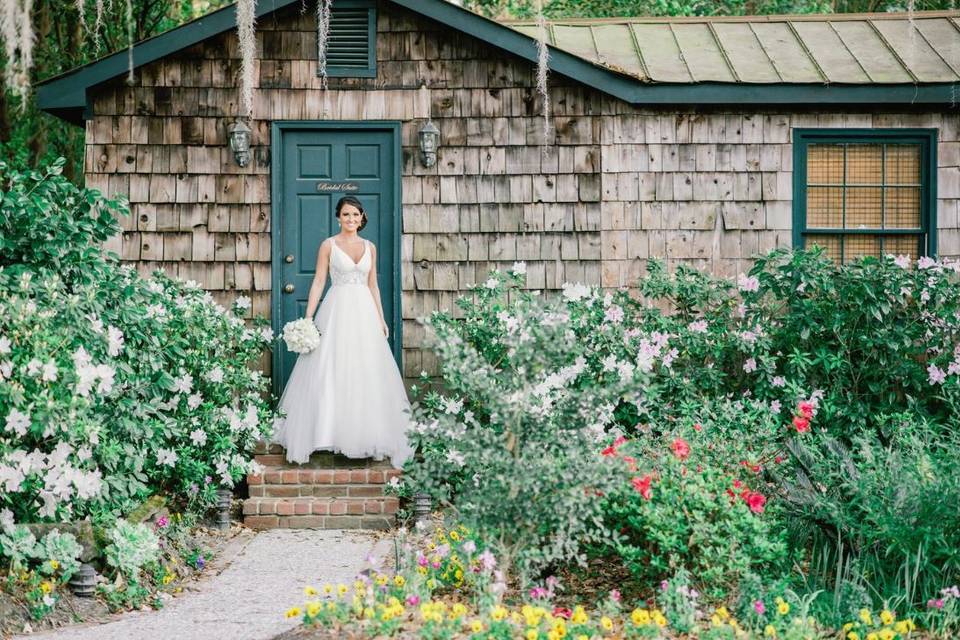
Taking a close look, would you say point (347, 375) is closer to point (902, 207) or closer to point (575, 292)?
point (575, 292)

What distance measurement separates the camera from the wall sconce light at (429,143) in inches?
296

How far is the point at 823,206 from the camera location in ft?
25.5

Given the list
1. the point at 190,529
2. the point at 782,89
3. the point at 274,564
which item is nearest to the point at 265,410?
the point at 190,529

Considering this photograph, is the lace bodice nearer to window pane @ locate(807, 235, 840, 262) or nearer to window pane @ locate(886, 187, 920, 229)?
window pane @ locate(807, 235, 840, 262)

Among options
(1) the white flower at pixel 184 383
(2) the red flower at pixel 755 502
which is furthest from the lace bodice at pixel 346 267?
(2) the red flower at pixel 755 502

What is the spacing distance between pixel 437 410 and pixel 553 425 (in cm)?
328

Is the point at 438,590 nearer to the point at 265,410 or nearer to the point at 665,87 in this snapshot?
the point at 265,410

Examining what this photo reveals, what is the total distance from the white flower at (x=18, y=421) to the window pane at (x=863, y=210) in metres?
6.09

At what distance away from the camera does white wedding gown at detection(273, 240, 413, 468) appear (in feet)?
21.7

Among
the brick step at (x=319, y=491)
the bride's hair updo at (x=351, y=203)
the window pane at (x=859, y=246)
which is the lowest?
the brick step at (x=319, y=491)

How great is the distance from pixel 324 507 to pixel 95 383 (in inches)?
75.2

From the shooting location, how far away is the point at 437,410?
7.20m

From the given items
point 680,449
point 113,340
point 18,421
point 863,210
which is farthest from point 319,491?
point 863,210

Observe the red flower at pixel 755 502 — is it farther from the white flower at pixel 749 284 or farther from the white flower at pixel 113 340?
the white flower at pixel 113 340
